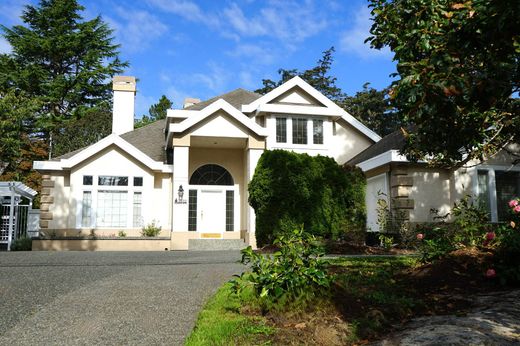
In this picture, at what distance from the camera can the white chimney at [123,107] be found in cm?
2289

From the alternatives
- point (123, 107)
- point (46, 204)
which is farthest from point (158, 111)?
point (46, 204)

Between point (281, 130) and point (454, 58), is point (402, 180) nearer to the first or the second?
point (281, 130)

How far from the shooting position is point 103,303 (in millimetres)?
5500

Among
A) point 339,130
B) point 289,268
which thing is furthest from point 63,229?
point 289,268

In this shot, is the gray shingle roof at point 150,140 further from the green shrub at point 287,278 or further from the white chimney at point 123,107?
the green shrub at point 287,278

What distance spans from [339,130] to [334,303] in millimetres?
16547

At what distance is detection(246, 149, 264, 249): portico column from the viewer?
1691cm

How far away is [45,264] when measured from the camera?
9727 mm

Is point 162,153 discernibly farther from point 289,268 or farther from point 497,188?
point 289,268

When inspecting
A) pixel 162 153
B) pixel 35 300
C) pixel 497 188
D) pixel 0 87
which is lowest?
pixel 35 300

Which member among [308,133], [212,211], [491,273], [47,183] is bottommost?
[491,273]

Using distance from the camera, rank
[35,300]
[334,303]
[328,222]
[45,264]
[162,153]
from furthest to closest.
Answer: [162,153] → [328,222] → [45,264] → [35,300] → [334,303]

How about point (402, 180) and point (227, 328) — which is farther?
point (402, 180)

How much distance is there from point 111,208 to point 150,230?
1.86m
